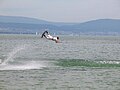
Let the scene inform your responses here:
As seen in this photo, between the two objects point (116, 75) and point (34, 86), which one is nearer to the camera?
point (34, 86)

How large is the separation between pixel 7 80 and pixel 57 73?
6.11 m

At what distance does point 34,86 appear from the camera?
1232 inches

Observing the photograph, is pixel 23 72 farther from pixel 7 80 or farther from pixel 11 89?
pixel 11 89

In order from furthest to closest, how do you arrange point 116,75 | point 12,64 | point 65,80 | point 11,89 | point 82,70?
point 12,64 → point 82,70 → point 116,75 → point 65,80 → point 11,89

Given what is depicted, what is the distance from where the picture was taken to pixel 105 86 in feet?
104

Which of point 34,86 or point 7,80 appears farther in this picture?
point 7,80

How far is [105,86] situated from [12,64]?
17.4 metres

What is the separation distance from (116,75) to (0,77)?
978 centimetres

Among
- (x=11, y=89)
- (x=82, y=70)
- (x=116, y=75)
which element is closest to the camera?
(x=11, y=89)

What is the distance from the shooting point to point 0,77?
120ft

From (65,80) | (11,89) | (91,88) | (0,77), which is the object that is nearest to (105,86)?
(91,88)

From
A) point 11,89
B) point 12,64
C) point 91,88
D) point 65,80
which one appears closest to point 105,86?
point 91,88

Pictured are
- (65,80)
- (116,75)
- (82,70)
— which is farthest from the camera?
(82,70)

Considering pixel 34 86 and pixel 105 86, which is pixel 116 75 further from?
pixel 34 86
